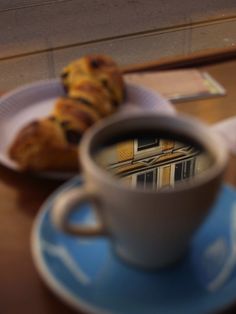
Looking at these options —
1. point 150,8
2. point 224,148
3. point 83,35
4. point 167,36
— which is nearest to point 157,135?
point 224,148

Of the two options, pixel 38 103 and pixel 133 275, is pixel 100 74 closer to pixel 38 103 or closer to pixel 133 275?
pixel 38 103

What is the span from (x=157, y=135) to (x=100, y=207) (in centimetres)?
8

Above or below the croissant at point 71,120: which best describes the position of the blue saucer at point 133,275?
below

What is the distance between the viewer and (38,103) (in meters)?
0.57

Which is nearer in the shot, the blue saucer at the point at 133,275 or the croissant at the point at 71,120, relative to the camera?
the blue saucer at the point at 133,275

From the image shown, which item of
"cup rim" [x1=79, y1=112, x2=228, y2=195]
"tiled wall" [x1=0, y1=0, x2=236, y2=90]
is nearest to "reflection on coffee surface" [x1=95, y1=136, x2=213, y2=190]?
"cup rim" [x1=79, y1=112, x2=228, y2=195]

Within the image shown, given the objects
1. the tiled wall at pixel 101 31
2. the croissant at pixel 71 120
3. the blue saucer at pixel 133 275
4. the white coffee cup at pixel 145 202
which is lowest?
the blue saucer at pixel 133 275

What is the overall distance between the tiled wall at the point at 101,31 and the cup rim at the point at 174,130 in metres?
0.61

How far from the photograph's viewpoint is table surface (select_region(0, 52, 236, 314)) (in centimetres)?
36

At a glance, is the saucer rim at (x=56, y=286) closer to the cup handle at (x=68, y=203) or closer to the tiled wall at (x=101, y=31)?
the cup handle at (x=68, y=203)

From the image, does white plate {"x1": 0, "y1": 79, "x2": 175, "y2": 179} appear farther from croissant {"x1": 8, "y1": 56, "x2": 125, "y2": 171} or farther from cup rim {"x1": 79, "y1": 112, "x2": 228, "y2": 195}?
cup rim {"x1": 79, "y1": 112, "x2": 228, "y2": 195}

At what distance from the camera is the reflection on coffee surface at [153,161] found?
36cm

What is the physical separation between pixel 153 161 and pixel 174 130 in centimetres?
13

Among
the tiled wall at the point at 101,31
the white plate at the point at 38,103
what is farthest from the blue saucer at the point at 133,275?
the tiled wall at the point at 101,31
